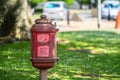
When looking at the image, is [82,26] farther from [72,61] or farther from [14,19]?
[72,61]

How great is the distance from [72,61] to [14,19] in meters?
4.15

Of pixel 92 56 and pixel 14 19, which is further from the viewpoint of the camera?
pixel 14 19

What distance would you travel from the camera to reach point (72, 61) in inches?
492

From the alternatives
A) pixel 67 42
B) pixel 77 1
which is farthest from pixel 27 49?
pixel 77 1

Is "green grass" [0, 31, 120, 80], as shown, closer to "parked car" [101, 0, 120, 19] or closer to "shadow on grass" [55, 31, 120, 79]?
"shadow on grass" [55, 31, 120, 79]

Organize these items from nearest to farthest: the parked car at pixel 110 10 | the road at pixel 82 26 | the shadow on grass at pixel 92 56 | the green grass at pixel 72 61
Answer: the green grass at pixel 72 61, the shadow on grass at pixel 92 56, the road at pixel 82 26, the parked car at pixel 110 10

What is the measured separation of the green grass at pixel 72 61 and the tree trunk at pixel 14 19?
0.60 meters

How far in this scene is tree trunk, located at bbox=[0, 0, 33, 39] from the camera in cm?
1554

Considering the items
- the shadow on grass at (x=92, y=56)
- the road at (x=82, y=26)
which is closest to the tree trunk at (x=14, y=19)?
the shadow on grass at (x=92, y=56)

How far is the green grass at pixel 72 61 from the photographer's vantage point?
10.2 m

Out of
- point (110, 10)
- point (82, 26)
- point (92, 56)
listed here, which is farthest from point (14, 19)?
point (110, 10)

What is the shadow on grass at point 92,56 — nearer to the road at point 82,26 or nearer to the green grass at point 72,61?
the green grass at point 72,61

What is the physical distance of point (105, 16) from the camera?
41.7 meters

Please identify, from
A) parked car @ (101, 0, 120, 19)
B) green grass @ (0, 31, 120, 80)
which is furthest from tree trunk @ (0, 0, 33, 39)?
parked car @ (101, 0, 120, 19)
